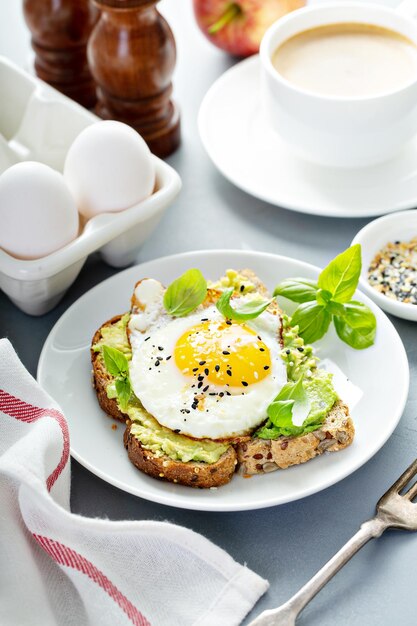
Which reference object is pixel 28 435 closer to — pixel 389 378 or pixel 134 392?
pixel 134 392

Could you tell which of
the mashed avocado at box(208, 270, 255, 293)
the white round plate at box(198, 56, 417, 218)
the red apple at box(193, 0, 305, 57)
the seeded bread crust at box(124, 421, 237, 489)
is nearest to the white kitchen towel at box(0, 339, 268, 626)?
the seeded bread crust at box(124, 421, 237, 489)

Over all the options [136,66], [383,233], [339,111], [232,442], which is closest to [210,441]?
[232,442]

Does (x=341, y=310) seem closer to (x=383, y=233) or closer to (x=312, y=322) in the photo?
(x=312, y=322)

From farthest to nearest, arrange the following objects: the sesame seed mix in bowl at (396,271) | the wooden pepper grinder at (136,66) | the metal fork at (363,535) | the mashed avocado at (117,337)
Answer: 1. the wooden pepper grinder at (136,66)
2. the sesame seed mix in bowl at (396,271)
3. the mashed avocado at (117,337)
4. the metal fork at (363,535)

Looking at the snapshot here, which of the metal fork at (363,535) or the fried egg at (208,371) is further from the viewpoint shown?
→ the fried egg at (208,371)

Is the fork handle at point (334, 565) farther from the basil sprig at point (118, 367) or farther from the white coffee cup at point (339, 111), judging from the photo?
the white coffee cup at point (339, 111)

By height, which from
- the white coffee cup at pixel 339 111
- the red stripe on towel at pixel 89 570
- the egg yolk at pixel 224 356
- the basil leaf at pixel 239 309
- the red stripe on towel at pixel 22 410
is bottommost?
the red stripe on towel at pixel 89 570

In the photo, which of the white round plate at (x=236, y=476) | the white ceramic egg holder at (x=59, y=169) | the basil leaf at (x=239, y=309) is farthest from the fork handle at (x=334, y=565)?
the white ceramic egg holder at (x=59, y=169)
